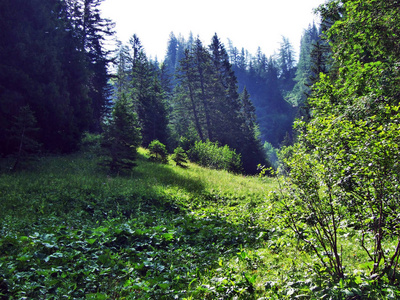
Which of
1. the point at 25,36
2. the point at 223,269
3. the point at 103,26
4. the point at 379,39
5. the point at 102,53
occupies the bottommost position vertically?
the point at 223,269

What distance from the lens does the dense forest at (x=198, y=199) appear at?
3732mm

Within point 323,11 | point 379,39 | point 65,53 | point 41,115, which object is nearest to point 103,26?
point 65,53

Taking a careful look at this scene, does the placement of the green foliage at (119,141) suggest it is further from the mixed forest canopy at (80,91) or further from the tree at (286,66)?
the tree at (286,66)

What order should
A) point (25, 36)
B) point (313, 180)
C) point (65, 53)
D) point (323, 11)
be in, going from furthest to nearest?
point (65, 53) → point (25, 36) → point (323, 11) → point (313, 180)

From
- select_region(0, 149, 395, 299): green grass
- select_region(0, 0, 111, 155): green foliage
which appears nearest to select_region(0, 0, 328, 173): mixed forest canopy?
select_region(0, 0, 111, 155): green foliage

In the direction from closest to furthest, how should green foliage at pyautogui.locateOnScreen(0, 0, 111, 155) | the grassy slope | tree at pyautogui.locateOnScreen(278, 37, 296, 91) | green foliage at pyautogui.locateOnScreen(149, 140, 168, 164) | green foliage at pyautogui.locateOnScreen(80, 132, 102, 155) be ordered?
the grassy slope → green foliage at pyautogui.locateOnScreen(0, 0, 111, 155) → green foliage at pyautogui.locateOnScreen(80, 132, 102, 155) → green foliage at pyautogui.locateOnScreen(149, 140, 168, 164) → tree at pyautogui.locateOnScreen(278, 37, 296, 91)

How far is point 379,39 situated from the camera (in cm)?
793

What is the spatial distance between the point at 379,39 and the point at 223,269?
8430 mm

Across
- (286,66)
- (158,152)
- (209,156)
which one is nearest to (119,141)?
(158,152)

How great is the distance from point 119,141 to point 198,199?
19.8 feet

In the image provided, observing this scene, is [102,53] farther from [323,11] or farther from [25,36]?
[323,11]

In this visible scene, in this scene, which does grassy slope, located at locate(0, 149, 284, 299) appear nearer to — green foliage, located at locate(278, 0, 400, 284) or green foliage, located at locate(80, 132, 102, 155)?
green foliage, located at locate(278, 0, 400, 284)

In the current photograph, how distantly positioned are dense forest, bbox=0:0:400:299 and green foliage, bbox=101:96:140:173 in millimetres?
68

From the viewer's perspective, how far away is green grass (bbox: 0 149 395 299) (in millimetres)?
4055
